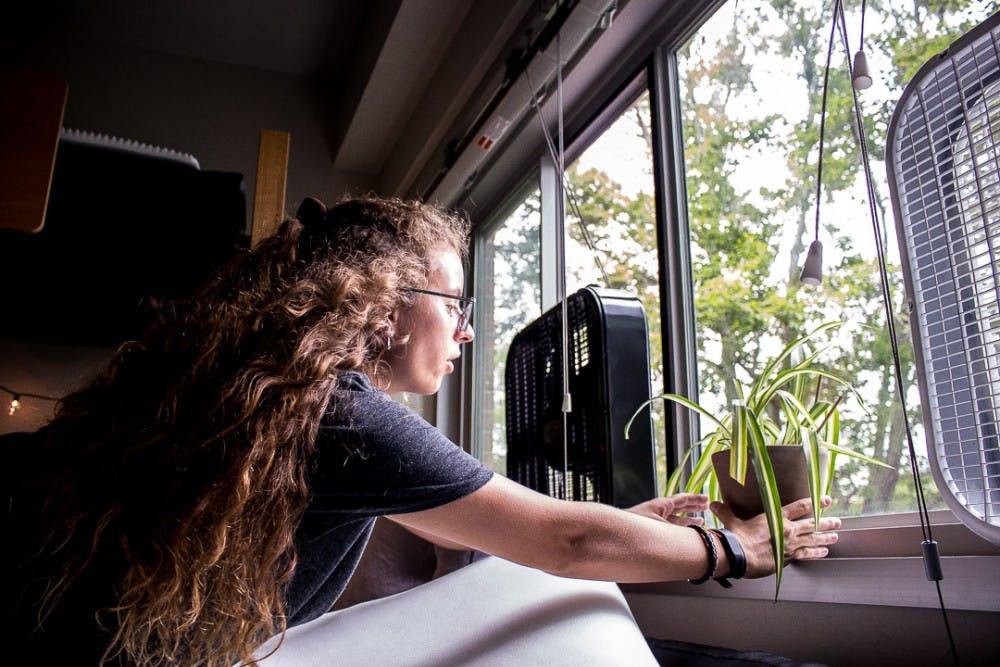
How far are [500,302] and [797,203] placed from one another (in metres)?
1.44

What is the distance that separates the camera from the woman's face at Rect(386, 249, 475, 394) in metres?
1.01

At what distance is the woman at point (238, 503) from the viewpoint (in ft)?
2.29

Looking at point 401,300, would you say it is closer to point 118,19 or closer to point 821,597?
point 821,597

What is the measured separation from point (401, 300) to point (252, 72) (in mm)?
2629

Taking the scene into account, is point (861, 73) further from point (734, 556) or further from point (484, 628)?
point (484, 628)

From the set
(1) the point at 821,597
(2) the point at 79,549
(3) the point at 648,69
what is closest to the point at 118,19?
(3) the point at 648,69

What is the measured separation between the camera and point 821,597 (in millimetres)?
927

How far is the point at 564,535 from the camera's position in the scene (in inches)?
29.3

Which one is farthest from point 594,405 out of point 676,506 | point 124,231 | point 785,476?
point 124,231

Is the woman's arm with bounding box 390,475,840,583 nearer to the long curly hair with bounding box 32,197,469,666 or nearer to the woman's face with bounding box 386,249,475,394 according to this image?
the long curly hair with bounding box 32,197,469,666

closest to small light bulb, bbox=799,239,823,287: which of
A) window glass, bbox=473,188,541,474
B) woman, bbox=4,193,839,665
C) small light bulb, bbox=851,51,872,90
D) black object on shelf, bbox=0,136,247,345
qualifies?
small light bulb, bbox=851,51,872,90

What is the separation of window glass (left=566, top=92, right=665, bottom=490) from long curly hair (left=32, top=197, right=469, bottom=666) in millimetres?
874

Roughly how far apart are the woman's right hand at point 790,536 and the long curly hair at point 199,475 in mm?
465

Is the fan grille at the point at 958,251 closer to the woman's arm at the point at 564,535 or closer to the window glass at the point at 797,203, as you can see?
the window glass at the point at 797,203
